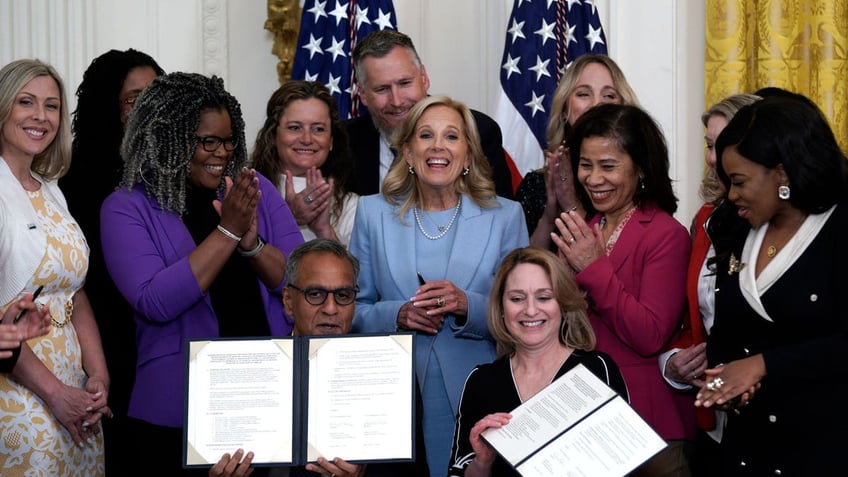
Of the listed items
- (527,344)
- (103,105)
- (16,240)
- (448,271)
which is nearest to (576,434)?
(527,344)

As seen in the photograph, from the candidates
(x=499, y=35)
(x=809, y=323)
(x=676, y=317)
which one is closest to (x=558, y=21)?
(x=499, y=35)

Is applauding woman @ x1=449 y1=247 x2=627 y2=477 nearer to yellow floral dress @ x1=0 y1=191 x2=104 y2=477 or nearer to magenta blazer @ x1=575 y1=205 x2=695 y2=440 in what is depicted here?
magenta blazer @ x1=575 y1=205 x2=695 y2=440

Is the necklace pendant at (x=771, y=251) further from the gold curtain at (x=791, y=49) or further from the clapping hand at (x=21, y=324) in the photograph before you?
the gold curtain at (x=791, y=49)

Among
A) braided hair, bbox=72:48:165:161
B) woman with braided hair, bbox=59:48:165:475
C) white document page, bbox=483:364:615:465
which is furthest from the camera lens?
braided hair, bbox=72:48:165:161

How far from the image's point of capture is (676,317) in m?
3.93

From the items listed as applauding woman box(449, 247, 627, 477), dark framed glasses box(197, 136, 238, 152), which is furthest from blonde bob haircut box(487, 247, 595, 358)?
dark framed glasses box(197, 136, 238, 152)

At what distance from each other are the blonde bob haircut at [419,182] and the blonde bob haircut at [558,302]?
1.95ft

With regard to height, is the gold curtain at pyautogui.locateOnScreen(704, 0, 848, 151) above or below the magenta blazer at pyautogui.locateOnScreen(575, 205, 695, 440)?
above

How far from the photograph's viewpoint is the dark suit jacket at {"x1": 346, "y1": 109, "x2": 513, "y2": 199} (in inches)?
195

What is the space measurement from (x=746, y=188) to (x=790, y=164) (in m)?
0.15

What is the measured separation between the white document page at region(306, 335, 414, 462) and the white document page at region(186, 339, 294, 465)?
3.3 inches

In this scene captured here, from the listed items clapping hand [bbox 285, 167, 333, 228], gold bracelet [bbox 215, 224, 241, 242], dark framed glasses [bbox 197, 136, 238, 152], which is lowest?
gold bracelet [bbox 215, 224, 241, 242]

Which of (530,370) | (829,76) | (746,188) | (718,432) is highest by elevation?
(829,76)

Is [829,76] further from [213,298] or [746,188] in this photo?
[213,298]
